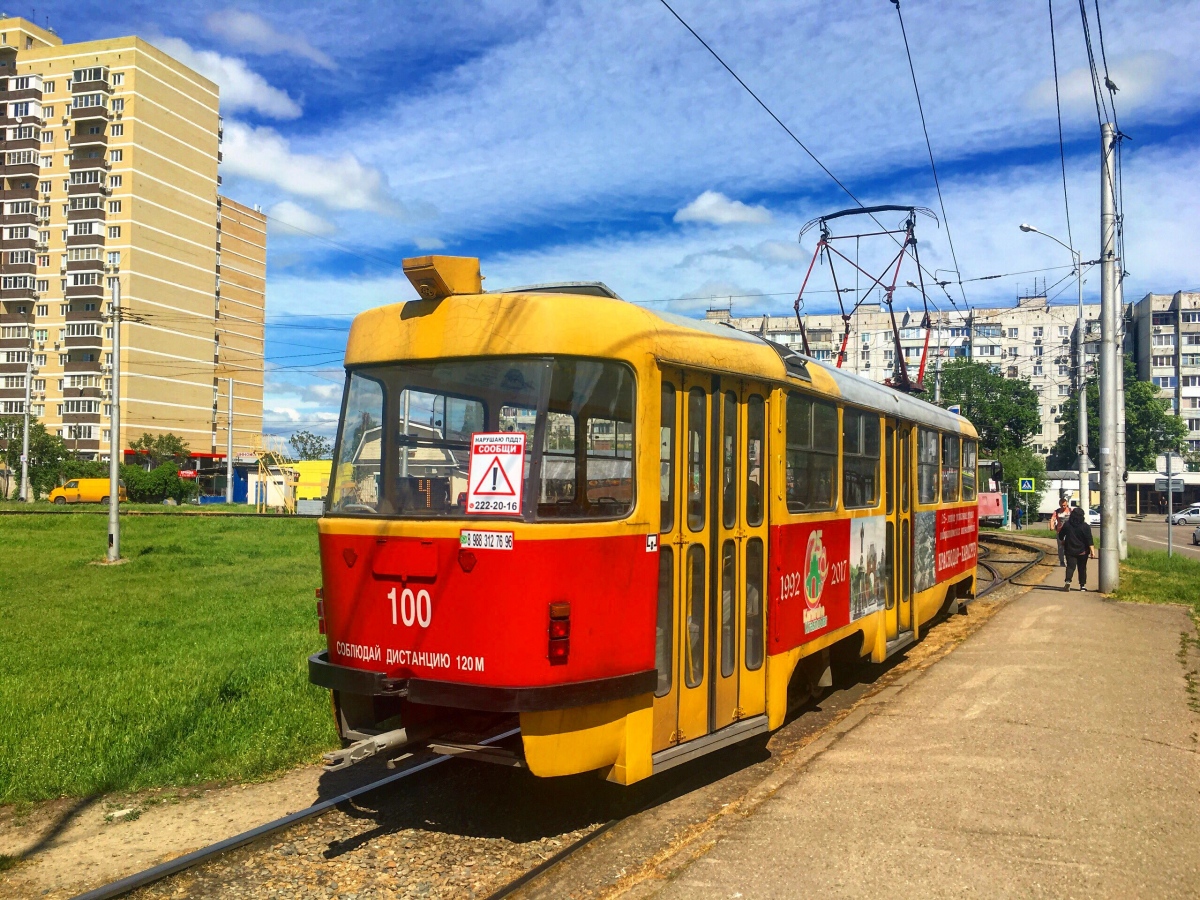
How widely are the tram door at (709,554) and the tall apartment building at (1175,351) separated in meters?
102

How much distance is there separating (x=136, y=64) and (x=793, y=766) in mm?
82696

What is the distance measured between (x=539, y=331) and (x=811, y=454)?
10.1 ft

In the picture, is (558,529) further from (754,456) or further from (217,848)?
(217,848)

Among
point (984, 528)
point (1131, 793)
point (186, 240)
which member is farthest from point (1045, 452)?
point (1131, 793)

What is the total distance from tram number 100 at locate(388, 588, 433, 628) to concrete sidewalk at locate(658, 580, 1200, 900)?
6.17 feet

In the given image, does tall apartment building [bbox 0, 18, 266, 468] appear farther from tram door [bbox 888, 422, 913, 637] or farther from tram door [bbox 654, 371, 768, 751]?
tram door [bbox 654, 371, 768, 751]

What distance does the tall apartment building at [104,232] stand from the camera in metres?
75.9

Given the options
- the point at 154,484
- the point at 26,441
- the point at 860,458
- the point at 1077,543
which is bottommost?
the point at 1077,543

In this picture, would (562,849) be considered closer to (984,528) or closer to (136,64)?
(984,528)

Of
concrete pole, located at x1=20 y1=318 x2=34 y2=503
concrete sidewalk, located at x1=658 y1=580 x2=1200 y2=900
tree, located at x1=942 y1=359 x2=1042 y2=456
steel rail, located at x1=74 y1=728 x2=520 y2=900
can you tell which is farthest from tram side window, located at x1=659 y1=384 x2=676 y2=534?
tree, located at x1=942 y1=359 x2=1042 y2=456

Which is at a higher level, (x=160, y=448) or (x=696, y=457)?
(x=160, y=448)

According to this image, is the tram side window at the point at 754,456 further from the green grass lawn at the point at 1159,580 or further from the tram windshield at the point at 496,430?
the green grass lawn at the point at 1159,580

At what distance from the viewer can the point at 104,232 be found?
76.8 m

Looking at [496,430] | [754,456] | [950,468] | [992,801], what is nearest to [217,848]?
[496,430]
